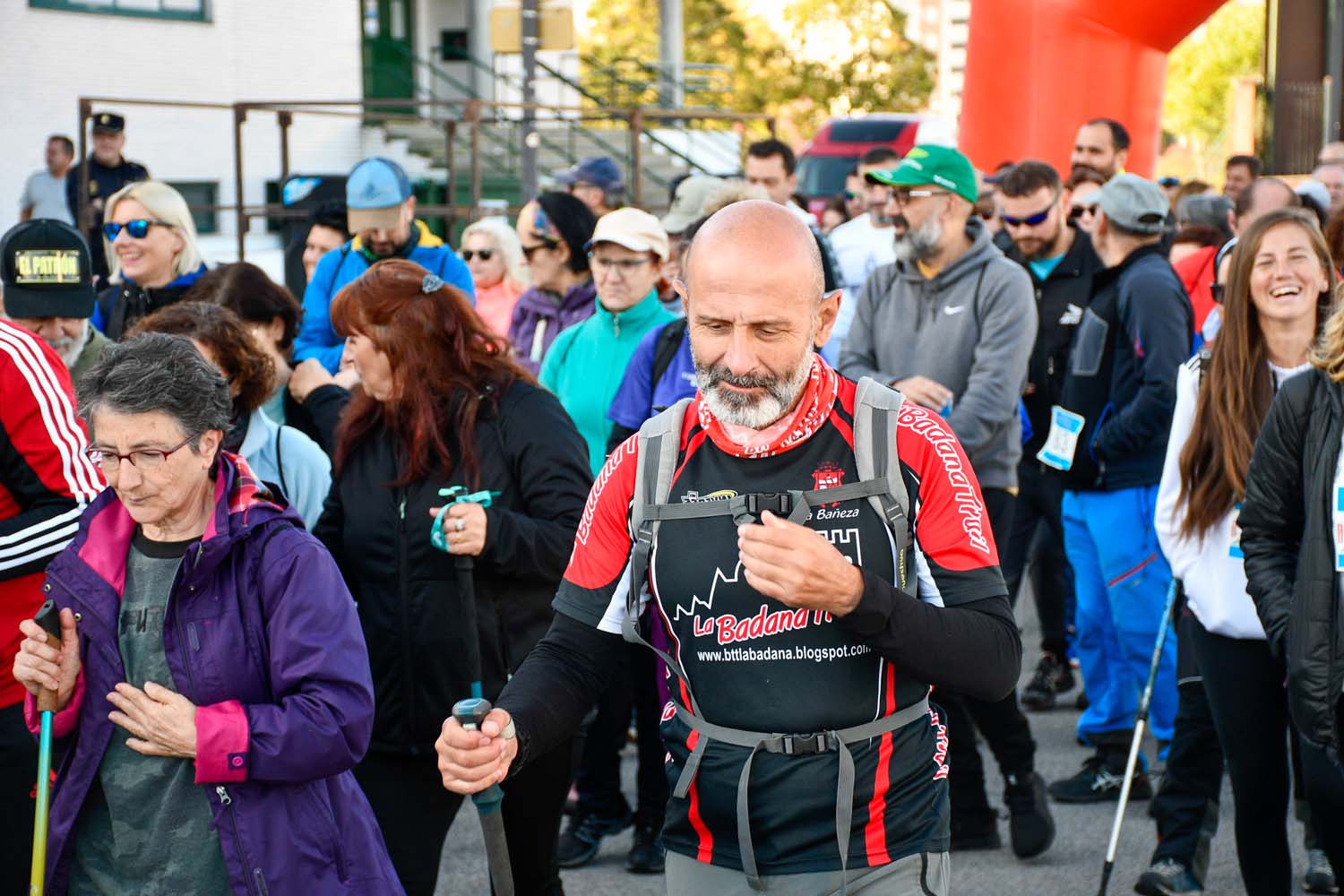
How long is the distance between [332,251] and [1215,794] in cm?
430

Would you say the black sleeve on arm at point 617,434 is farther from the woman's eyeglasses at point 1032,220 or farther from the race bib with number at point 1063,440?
the woman's eyeglasses at point 1032,220

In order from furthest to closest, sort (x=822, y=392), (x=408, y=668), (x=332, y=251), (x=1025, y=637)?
(x=1025, y=637), (x=332, y=251), (x=408, y=668), (x=822, y=392)

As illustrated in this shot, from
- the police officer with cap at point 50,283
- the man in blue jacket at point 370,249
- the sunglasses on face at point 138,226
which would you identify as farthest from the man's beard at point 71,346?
the man in blue jacket at point 370,249

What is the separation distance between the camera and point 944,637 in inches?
109

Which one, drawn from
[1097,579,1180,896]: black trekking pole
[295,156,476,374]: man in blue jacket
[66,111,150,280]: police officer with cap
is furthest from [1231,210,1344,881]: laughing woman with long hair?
[66,111,150,280]: police officer with cap

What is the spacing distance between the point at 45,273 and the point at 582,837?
2731 mm

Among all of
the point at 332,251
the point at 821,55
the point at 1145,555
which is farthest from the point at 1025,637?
the point at 821,55

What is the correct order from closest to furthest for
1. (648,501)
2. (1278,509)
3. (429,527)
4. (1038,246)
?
(648,501)
(1278,509)
(429,527)
(1038,246)

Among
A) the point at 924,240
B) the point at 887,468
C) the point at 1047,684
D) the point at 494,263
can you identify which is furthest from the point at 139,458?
the point at 494,263

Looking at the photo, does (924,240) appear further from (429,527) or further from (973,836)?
(429,527)

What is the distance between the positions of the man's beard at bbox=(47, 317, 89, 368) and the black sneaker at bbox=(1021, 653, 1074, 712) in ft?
15.1

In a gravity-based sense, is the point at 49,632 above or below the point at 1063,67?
below

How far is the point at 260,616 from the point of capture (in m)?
3.29

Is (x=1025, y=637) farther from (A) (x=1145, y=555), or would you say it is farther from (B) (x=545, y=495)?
(B) (x=545, y=495)
